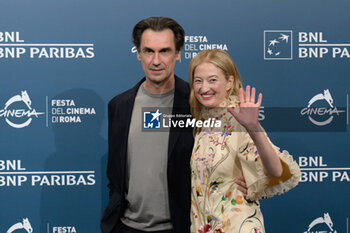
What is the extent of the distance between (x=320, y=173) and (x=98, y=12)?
1.93 metres

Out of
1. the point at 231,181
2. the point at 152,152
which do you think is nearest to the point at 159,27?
the point at 152,152

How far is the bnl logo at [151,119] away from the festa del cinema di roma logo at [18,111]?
1114 mm

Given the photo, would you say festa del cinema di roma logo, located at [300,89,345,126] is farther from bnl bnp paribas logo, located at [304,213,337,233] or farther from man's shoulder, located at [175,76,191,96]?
man's shoulder, located at [175,76,191,96]

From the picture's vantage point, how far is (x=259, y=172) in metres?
1.67

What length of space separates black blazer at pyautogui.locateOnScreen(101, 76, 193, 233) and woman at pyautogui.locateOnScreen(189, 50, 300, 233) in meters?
0.18

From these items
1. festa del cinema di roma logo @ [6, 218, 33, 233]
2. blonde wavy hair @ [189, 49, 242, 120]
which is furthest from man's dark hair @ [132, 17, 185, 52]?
festa del cinema di roma logo @ [6, 218, 33, 233]

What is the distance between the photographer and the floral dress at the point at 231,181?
1.68m

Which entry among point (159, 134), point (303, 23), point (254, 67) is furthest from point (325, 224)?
point (159, 134)

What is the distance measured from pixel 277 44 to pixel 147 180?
149cm

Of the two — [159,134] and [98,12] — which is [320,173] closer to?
[159,134]

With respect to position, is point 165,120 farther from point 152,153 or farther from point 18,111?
point 18,111

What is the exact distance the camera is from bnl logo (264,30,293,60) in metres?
2.95

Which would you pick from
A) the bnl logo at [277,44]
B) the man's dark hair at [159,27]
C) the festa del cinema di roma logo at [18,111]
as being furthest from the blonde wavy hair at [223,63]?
the festa del cinema di roma logo at [18,111]

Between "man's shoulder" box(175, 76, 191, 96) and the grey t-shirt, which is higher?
"man's shoulder" box(175, 76, 191, 96)
